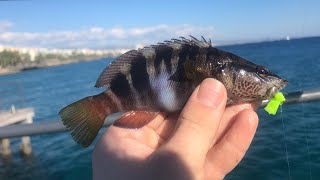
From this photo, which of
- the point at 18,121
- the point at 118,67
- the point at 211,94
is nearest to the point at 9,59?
the point at 18,121

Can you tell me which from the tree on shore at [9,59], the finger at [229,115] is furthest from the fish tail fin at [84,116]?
the tree on shore at [9,59]

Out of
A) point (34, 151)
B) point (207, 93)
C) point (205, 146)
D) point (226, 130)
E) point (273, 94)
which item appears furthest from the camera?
point (34, 151)

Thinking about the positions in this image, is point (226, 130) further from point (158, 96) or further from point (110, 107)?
point (110, 107)

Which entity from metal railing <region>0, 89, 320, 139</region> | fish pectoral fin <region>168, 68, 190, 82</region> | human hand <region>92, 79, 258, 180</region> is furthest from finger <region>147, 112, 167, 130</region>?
metal railing <region>0, 89, 320, 139</region>

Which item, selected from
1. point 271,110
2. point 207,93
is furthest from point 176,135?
point 271,110

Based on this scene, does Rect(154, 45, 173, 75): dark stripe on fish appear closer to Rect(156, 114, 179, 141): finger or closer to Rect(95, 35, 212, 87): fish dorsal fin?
Rect(95, 35, 212, 87): fish dorsal fin

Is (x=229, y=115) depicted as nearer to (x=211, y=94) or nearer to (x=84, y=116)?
(x=211, y=94)
